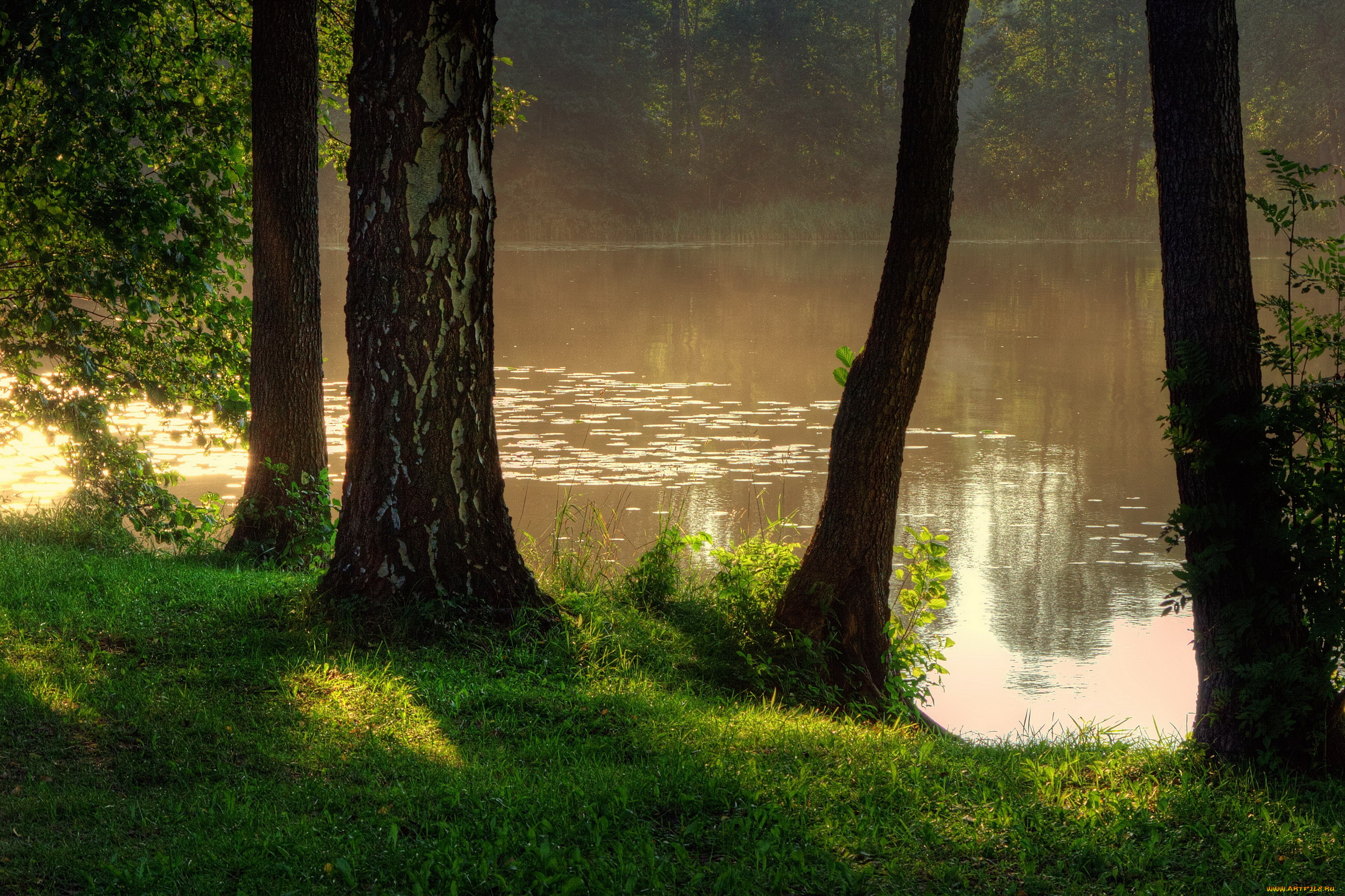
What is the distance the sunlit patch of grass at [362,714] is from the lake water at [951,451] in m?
3.12

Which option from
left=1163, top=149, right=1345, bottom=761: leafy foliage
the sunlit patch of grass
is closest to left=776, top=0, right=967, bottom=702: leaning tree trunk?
left=1163, top=149, right=1345, bottom=761: leafy foliage

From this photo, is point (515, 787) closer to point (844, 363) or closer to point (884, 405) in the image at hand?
point (884, 405)

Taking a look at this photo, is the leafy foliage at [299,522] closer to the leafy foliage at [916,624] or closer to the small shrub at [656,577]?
the small shrub at [656,577]

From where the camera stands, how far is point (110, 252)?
7582mm

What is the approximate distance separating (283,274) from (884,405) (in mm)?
4263

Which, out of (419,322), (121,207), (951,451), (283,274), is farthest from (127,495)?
(951,451)

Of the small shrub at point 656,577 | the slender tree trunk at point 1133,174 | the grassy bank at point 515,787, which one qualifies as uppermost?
the slender tree trunk at point 1133,174

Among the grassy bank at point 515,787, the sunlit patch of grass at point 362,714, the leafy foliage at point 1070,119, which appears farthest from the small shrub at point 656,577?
the leafy foliage at point 1070,119

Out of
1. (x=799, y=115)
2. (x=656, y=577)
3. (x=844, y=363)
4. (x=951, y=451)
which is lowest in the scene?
(x=656, y=577)

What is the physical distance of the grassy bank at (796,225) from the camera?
48.8m

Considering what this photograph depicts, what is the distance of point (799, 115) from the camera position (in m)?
56.6

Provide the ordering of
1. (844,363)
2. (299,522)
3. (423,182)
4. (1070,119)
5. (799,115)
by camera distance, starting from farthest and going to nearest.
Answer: (799,115)
(1070,119)
(299,522)
(844,363)
(423,182)

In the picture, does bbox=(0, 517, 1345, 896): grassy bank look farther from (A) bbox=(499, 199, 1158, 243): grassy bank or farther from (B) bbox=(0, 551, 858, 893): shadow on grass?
(A) bbox=(499, 199, 1158, 243): grassy bank

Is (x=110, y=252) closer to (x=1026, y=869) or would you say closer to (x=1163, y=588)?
(x=1026, y=869)
